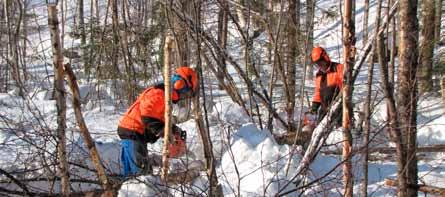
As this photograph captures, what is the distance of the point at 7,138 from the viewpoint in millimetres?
7402

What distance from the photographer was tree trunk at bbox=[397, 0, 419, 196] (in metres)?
3.90

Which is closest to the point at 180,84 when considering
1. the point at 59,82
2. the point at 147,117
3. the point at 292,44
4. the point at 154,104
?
the point at 154,104

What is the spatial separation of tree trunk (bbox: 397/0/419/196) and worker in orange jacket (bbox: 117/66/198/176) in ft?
7.92

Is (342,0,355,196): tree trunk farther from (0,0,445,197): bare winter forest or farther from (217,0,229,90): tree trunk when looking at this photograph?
(217,0,229,90): tree trunk

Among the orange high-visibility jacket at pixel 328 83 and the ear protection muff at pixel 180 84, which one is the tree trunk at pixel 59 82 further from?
the orange high-visibility jacket at pixel 328 83

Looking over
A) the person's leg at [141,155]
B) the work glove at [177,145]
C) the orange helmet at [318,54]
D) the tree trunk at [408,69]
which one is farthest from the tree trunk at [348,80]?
the orange helmet at [318,54]

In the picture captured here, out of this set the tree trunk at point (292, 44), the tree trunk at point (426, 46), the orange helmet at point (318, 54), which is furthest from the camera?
the tree trunk at point (292, 44)

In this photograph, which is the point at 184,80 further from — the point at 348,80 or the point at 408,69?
the point at 408,69

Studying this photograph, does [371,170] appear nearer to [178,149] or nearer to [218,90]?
[178,149]

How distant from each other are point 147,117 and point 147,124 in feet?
0.26

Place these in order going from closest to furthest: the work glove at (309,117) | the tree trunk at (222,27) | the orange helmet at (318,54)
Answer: the tree trunk at (222,27)
the work glove at (309,117)
the orange helmet at (318,54)

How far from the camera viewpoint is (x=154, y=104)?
636cm

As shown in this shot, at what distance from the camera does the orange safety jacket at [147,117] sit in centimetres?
636

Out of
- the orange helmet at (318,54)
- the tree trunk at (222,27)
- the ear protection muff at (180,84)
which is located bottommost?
the ear protection muff at (180,84)
